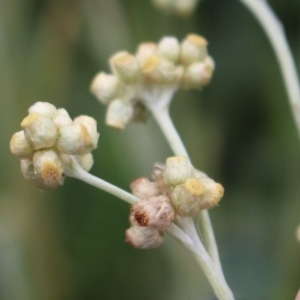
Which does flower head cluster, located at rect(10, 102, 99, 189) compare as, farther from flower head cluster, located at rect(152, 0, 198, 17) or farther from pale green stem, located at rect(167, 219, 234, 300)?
flower head cluster, located at rect(152, 0, 198, 17)

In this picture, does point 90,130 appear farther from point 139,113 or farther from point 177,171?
point 139,113

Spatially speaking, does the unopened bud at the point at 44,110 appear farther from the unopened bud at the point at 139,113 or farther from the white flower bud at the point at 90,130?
the unopened bud at the point at 139,113

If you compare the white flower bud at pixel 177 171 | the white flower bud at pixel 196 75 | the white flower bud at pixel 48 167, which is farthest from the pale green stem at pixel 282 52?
the white flower bud at pixel 48 167

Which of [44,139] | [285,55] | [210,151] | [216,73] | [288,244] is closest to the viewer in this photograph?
[44,139]

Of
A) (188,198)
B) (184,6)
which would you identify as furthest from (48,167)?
(184,6)

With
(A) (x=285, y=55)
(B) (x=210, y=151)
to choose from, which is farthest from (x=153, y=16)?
(A) (x=285, y=55)

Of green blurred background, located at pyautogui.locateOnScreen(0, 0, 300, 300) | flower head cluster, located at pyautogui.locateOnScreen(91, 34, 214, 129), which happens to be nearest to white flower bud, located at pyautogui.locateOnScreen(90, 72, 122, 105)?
flower head cluster, located at pyautogui.locateOnScreen(91, 34, 214, 129)

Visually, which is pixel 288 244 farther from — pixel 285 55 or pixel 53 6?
pixel 53 6
